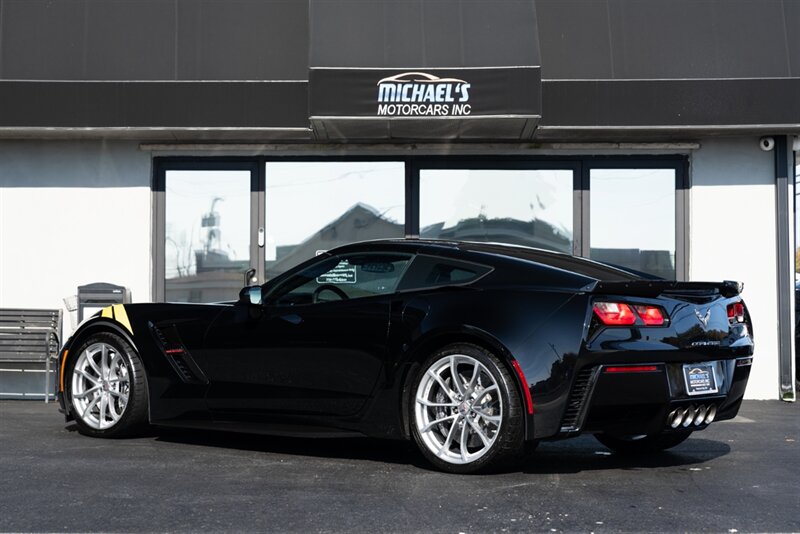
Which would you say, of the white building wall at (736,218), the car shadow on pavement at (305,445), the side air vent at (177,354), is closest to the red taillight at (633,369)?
the car shadow on pavement at (305,445)

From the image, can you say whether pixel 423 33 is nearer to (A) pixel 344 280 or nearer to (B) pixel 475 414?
(A) pixel 344 280

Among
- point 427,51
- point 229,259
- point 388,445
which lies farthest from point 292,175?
point 388,445

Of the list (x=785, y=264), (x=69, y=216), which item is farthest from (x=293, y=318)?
(x=785, y=264)

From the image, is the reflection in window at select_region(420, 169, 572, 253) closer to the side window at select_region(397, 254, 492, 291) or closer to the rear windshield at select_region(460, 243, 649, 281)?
the rear windshield at select_region(460, 243, 649, 281)

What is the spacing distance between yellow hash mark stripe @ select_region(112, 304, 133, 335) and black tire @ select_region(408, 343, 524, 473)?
2255 millimetres

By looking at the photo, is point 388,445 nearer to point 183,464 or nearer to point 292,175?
point 183,464

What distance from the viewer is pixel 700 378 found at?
19.2 feet

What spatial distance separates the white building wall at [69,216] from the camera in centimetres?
1152

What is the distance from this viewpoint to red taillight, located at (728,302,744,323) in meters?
6.20

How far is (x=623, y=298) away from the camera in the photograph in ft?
18.5

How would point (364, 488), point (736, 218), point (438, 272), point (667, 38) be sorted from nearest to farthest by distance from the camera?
point (364, 488)
point (438, 272)
point (667, 38)
point (736, 218)

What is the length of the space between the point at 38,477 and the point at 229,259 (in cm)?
585

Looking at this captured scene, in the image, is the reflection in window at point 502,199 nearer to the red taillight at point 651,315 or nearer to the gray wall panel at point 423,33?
the gray wall panel at point 423,33

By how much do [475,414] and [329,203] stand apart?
19.7 ft
